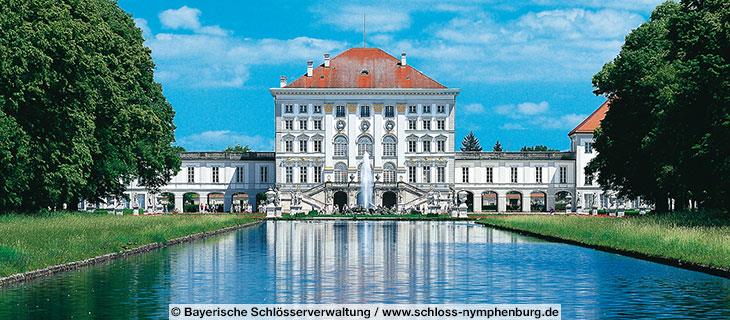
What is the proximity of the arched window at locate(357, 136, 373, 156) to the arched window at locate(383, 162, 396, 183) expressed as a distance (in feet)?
6.31

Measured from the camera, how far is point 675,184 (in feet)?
150

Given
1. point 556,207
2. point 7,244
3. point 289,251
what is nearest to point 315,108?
point 556,207

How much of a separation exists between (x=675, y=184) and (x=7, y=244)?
28.7 meters

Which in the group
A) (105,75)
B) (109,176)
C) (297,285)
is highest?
(105,75)

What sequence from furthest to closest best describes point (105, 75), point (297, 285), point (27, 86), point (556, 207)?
1. point (556, 207)
2. point (105, 75)
3. point (27, 86)
4. point (297, 285)

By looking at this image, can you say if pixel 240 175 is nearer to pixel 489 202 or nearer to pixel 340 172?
pixel 340 172

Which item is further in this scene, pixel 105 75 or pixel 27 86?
pixel 105 75

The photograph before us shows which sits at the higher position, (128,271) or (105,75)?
(105,75)

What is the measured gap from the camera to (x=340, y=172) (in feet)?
367

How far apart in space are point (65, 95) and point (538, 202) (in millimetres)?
97964

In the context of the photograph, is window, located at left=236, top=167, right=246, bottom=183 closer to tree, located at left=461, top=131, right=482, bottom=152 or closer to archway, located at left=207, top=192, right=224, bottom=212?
archway, located at left=207, top=192, right=224, bottom=212

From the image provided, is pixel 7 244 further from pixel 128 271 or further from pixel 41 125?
pixel 41 125

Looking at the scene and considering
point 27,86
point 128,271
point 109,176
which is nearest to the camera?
point 128,271

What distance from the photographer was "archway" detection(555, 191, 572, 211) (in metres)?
120
